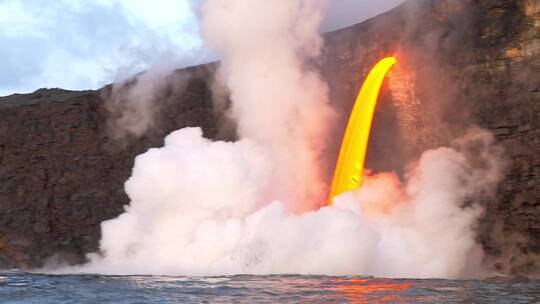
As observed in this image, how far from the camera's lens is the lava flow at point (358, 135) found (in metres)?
35.7

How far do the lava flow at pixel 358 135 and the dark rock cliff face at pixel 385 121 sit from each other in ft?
2.29

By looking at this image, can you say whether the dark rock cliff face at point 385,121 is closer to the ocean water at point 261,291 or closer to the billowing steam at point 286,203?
the billowing steam at point 286,203

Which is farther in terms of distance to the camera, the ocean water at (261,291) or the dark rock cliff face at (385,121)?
the dark rock cliff face at (385,121)

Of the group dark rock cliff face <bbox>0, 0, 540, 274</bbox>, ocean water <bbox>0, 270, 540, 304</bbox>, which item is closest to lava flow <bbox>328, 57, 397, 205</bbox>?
dark rock cliff face <bbox>0, 0, 540, 274</bbox>

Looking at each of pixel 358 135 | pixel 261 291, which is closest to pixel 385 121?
pixel 358 135

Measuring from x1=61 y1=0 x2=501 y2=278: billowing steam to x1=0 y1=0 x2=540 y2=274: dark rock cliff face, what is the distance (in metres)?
1.22

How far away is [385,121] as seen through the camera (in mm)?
38375

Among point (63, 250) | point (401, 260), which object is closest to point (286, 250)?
point (401, 260)

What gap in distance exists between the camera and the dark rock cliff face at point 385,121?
33344 millimetres

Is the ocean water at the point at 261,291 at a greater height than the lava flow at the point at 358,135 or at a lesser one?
lesser

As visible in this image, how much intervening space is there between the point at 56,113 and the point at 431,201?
29.0 m

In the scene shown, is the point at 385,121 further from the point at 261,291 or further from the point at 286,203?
the point at 261,291

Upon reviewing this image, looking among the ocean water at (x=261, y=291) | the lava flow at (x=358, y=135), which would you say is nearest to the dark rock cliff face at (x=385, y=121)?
the lava flow at (x=358, y=135)

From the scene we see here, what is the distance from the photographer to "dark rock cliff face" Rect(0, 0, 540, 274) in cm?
3334
